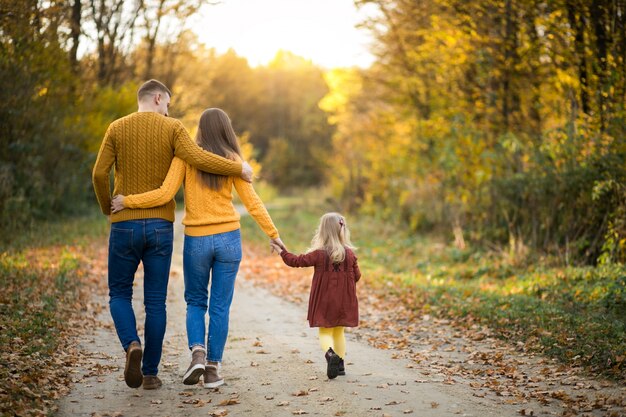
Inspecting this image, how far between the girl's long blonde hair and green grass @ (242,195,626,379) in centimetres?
256

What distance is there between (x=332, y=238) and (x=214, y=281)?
1134mm

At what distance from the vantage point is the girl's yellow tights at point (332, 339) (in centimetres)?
631

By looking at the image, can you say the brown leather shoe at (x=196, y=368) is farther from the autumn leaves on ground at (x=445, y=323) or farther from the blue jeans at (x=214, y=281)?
the autumn leaves on ground at (x=445, y=323)

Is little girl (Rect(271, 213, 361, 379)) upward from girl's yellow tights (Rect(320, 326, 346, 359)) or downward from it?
upward

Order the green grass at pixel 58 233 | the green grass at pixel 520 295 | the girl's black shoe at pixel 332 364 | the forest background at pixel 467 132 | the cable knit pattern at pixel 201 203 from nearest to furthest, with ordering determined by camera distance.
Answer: the cable knit pattern at pixel 201 203 → the girl's black shoe at pixel 332 364 → the green grass at pixel 520 295 → the forest background at pixel 467 132 → the green grass at pixel 58 233

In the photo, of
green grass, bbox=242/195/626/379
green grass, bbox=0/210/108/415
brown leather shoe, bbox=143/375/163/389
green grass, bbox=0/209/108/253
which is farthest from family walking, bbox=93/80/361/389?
green grass, bbox=0/209/108/253

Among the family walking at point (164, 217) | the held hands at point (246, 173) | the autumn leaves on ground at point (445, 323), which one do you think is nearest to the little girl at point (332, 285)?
the family walking at point (164, 217)

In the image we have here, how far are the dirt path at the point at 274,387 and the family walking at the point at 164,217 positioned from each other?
12.4 inches

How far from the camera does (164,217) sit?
220 inches

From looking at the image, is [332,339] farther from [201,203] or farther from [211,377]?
[201,203]

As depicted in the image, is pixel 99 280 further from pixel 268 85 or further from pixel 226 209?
pixel 268 85

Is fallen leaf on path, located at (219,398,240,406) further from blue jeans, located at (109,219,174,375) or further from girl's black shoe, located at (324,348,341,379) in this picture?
girl's black shoe, located at (324,348,341,379)

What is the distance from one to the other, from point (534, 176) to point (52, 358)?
9.42 meters

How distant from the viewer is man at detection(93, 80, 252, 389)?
18.0ft
